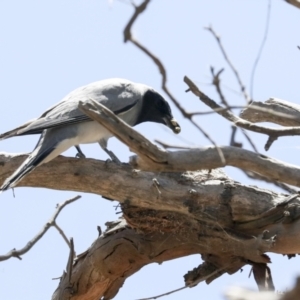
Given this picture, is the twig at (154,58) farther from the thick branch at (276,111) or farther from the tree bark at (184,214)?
the thick branch at (276,111)

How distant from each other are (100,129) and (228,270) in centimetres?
165

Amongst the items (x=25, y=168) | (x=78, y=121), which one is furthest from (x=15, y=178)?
(x=78, y=121)

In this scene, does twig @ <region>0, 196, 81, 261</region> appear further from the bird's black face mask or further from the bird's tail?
the bird's black face mask

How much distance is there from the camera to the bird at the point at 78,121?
4.49 meters

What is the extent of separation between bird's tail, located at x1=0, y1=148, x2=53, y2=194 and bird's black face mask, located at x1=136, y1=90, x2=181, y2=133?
2039mm

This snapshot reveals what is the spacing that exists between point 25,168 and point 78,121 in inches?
34.9

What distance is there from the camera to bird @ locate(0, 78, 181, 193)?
4.49 meters

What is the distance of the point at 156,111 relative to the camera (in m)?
6.48

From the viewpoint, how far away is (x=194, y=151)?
2471mm

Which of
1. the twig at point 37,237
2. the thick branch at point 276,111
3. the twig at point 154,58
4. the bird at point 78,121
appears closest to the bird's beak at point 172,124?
the bird at point 78,121

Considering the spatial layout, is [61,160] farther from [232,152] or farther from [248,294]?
[248,294]

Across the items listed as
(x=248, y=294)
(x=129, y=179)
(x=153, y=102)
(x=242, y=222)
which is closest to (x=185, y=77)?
(x=129, y=179)

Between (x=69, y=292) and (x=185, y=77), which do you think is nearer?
(x=185, y=77)

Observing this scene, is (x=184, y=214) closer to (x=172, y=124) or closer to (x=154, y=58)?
(x=172, y=124)
